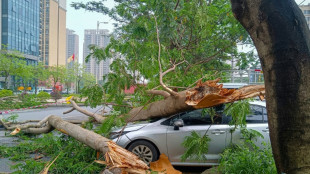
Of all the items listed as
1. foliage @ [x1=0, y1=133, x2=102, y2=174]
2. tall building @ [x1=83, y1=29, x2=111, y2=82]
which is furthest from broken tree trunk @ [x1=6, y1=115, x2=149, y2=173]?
tall building @ [x1=83, y1=29, x2=111, y2=82]

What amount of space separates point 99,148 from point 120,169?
795mm

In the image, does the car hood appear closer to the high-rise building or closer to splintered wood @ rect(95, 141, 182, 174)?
splintered wood @ rect(95, 141, 182, 174)

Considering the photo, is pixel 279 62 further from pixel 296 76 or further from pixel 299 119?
pixel 299 119

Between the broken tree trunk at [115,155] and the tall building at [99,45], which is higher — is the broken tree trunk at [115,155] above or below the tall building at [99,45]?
below

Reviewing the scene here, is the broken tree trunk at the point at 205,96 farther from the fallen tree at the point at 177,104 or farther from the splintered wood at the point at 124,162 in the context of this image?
the splintered wood at the point at 124,162

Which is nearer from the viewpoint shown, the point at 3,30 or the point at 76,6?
the point at 76,6

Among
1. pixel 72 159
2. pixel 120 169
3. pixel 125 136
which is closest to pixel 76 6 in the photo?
pixel 125 136

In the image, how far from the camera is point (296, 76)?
1963 millimetres

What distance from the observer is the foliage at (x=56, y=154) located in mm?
3656

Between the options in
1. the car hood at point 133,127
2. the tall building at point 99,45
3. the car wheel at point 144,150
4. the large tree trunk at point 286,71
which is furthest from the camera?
the car hood at point 133,127

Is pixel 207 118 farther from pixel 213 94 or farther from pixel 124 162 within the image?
pixel 124 162

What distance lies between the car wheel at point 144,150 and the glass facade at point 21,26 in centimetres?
4861

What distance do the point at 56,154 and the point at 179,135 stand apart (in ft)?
7.69

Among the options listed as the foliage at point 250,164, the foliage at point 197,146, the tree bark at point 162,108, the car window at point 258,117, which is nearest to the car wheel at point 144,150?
the tree bark at point 162,108
